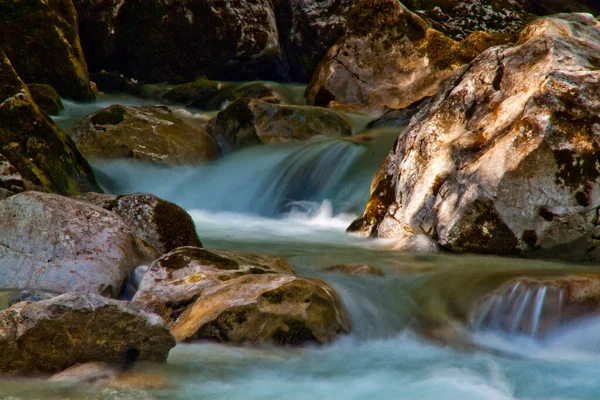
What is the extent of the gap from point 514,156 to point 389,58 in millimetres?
8007

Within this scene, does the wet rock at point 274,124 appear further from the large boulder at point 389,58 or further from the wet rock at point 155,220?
the wet rock at point 155,220

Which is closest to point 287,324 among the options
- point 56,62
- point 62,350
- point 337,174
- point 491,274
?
point 62,350

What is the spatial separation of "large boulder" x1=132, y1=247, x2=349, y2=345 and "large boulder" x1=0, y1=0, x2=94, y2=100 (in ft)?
35.0

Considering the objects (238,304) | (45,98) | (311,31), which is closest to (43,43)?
(45,98)

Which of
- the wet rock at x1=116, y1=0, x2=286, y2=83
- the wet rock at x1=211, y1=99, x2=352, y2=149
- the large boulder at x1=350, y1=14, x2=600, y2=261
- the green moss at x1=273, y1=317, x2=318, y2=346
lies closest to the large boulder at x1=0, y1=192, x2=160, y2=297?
the green moss at x1=273, y1=317, x2=318, y2=346

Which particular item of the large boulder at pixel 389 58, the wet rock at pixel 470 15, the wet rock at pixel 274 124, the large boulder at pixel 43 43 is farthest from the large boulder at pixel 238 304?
the wet rock at pixel 470 15

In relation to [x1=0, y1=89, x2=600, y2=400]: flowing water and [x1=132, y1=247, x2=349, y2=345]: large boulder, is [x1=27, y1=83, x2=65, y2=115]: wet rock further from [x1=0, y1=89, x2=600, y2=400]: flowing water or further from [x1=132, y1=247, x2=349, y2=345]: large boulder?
[x1=132, y1=247, x2=349, y2=345]: large boulder

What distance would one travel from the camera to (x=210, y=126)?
44.1 feet

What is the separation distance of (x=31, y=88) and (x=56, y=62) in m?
1.62

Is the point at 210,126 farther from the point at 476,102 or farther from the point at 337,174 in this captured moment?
the point at 476,102

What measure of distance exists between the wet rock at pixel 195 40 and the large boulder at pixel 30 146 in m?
9.99

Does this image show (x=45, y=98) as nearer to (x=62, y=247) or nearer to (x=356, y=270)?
(x=62, y=247)

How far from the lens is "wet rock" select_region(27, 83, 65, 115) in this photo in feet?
42.0

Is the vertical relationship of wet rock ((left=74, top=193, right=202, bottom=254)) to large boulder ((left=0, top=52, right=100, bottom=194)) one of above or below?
below
